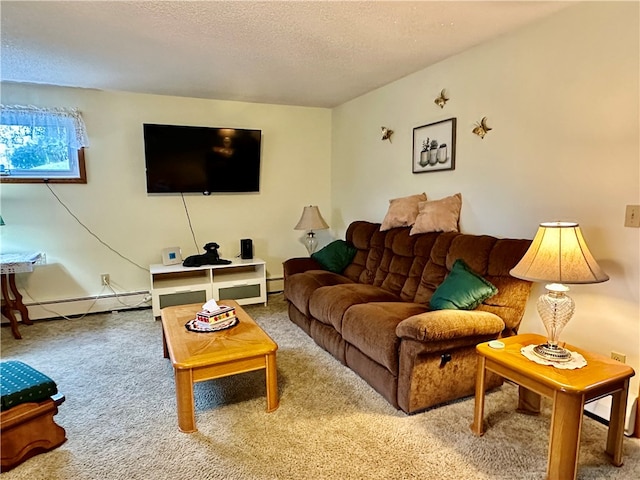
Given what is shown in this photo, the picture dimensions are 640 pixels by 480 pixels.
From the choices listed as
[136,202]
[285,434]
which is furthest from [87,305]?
[285,434]

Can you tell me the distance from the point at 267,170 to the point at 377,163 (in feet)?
4.57

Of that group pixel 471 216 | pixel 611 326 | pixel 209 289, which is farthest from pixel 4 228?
pixel 611 326

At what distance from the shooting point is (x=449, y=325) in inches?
83.1

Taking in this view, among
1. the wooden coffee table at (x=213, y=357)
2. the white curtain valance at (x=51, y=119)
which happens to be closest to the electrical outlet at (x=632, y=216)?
the wooden coffee table at (x=213, y=357)

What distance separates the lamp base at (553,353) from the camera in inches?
71.7

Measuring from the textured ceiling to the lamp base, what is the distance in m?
1.86

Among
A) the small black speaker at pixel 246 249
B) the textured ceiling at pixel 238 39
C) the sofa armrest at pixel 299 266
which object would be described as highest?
the textured ceiling at pixel 238 39

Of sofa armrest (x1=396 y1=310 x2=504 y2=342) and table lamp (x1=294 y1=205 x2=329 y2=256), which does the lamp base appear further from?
table lamp (x1=294 y1=205 x2=329 y2=256)

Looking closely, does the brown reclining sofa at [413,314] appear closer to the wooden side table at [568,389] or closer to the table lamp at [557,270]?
the wooden side table at [568,389]

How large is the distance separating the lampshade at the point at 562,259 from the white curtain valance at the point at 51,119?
13.3ft

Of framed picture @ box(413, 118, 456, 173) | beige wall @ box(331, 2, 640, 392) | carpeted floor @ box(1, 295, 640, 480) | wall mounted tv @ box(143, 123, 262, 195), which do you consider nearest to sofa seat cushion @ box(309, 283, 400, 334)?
carpeted floor @ box(1, 295, 640, 480)

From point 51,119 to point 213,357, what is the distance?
10.4ft

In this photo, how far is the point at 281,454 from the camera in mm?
1900

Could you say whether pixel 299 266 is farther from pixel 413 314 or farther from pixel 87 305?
pixel 87 305
